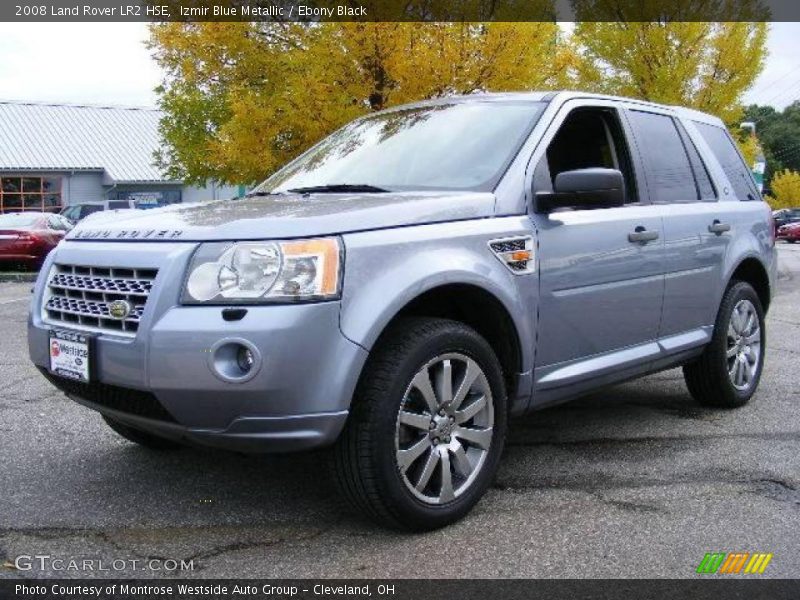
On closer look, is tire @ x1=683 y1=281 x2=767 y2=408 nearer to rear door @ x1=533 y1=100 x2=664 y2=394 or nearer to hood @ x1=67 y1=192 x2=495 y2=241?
rear door @ x1=533 y1=100 x2=664 y2=394

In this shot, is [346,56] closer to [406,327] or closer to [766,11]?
[406,327]

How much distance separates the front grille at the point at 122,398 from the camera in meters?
3.08

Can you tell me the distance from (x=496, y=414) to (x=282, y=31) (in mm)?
9014

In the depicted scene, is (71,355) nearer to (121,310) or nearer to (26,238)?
(121,310)

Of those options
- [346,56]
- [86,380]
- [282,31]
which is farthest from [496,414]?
[282,31]

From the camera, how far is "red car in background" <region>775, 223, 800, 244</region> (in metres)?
40.0

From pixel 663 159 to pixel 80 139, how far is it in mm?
38274

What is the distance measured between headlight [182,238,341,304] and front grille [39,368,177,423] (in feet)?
1.33

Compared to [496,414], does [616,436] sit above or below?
below

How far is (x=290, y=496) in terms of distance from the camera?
3746 mm

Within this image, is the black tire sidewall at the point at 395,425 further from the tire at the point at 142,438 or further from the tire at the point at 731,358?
the tire at the point at 731,358

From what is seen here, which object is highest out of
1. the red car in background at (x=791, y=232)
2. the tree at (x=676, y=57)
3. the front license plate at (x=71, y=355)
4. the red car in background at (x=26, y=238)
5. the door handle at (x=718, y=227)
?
the tree at (x=676, y=57)

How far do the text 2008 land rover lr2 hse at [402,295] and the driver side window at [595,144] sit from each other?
1cm

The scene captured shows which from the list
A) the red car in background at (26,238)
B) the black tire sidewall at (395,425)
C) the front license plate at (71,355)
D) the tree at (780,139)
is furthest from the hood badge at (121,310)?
the tree at (780,139)
